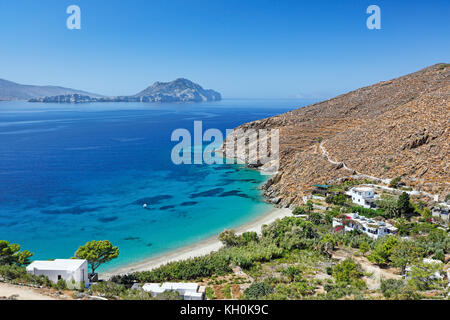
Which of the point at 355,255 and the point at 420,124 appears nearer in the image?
the point at 355,255

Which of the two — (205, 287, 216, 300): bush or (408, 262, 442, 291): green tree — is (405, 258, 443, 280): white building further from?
(205, 287, 216, 300): bush

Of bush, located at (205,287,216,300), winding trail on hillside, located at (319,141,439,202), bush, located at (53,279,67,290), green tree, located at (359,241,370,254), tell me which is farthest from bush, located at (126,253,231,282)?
winding trail on hillside, located at (319,141,439,202)

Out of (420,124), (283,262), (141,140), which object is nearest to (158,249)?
(283,262)

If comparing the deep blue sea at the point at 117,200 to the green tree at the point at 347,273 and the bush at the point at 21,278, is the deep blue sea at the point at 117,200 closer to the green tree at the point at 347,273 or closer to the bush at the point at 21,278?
the bush at the point at 21,278

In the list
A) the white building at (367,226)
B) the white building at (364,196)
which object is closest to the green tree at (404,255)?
the white building at (367,226)

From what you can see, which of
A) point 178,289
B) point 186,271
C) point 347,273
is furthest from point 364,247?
point 178,289

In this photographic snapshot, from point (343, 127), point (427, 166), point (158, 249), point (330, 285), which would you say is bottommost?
point (158, 249)
